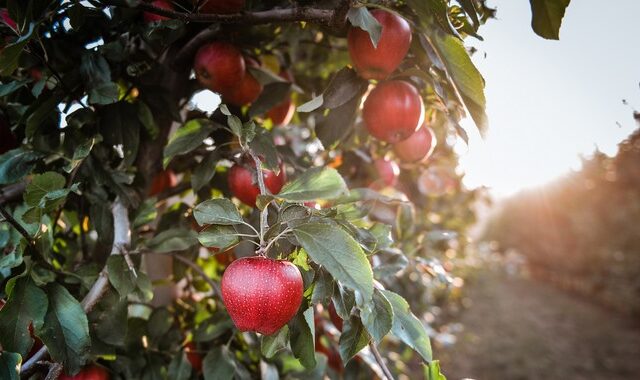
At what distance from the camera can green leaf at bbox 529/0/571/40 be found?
0.69 meters

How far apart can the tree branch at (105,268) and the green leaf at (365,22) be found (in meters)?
0.58

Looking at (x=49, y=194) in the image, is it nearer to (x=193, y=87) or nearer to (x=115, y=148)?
(x=115, y=148)

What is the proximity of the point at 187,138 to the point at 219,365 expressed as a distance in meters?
0.47

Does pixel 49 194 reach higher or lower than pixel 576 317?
higher

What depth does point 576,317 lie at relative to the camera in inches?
276

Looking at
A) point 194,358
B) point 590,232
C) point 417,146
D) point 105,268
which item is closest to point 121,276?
point 105,268

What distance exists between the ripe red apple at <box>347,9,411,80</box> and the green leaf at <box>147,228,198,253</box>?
1.61 ft

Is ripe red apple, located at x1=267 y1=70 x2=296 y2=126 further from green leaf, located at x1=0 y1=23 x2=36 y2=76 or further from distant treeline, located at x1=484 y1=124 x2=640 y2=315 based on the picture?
distant treeline, located at x1=484 y1=124 x2=640 y2=315

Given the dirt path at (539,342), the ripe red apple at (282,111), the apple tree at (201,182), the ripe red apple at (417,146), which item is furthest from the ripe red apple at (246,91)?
the dirt path at (539,342)

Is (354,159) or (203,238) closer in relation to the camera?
(203,238)

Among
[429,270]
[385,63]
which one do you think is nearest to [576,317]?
[429,270]

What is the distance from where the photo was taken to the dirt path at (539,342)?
15.3 feet

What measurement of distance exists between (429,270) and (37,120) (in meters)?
0.95

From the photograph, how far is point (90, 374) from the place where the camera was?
2.70 ft
